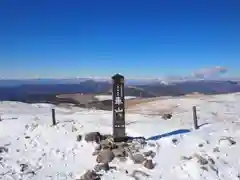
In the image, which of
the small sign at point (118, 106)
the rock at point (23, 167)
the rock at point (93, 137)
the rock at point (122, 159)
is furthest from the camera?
the rock at point (93, 137)

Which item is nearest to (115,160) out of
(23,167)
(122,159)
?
(122,159)

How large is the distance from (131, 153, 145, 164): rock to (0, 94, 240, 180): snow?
9.1 inches

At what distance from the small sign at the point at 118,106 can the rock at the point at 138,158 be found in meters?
1.84

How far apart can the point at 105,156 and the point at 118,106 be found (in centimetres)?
289

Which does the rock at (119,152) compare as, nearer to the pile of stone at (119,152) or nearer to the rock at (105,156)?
the pile of stone at (119,152)

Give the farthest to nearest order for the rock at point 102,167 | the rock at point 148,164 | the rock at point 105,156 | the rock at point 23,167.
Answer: the rock at point 105,156, the rock at point 23,167, the rock at point 102,167, the rock at point 148,164

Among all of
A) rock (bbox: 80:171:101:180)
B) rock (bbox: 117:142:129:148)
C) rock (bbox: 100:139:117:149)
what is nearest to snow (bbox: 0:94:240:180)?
rock (bbox: 80:171:101:180)

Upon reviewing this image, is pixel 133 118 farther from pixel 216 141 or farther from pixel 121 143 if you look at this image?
pixel 216 141

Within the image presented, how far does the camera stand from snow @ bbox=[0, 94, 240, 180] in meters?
13.6

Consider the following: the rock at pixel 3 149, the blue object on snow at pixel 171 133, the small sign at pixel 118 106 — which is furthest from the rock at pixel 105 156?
the rock at pixel 3 149

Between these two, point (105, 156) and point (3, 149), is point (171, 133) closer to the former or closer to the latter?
point (105, 156)

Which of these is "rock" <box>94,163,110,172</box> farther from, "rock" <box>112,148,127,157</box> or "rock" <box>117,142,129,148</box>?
"rock" <box>117,142,129,148</box>

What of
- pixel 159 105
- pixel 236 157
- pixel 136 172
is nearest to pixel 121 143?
pixel 136 172

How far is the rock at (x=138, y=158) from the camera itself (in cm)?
1450
